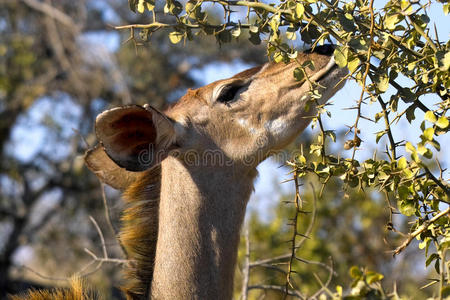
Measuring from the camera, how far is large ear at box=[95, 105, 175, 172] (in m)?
3.82

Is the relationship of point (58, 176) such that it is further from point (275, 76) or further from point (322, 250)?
point (275, 76)

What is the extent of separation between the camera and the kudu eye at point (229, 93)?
4363mm

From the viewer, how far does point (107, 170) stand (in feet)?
15.7

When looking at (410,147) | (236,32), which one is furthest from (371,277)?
(236,32)

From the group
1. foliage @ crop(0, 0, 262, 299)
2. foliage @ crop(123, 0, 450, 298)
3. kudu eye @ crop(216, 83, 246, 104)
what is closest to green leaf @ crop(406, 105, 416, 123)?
foliage @ crop(123, 0, 450, 298)

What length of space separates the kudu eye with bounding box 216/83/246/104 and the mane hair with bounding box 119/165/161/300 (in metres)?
0.61

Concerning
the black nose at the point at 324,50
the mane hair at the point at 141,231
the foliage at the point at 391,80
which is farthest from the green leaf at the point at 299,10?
the mane hair at the point at 141,231

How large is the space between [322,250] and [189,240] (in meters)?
4.93

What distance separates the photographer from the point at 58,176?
11.9 meters

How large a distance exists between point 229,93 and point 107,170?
1.08m

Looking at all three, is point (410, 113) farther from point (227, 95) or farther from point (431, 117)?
point (227, 95)

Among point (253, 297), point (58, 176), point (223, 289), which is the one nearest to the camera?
point (223, 289)

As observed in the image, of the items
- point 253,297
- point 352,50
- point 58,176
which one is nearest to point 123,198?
point 352,50

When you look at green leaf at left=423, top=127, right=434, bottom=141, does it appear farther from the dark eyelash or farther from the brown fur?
the brown fur
